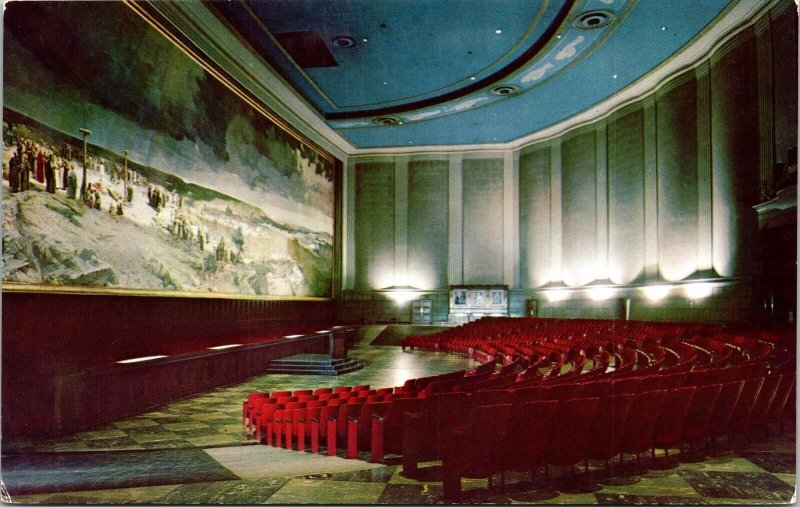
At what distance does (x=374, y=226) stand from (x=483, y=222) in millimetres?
4280

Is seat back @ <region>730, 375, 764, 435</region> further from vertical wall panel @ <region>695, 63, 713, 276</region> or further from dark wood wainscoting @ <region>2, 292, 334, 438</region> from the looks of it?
vertical wall panel @ <region>695, 63, 713, 276</region>

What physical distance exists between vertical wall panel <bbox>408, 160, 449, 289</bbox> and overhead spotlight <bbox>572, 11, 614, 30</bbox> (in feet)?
33.9

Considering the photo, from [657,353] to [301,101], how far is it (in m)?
11.4

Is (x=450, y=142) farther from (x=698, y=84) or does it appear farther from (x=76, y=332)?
(x=76, y=332)

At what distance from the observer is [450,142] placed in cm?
2158

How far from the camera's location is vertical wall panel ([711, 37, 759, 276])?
11.7 m

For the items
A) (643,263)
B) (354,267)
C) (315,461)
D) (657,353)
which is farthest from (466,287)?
(315,461)

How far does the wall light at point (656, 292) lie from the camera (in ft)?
48.4

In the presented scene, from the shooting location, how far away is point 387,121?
18781 millimetres

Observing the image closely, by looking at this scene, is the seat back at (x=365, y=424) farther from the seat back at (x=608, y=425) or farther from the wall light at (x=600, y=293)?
the wall light at (x=600, y=293)

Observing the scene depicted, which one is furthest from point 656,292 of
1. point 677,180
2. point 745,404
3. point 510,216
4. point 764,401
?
point 745,404

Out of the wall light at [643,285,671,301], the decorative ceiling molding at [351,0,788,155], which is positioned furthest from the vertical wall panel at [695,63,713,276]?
the wall light at [643,285,671,301]

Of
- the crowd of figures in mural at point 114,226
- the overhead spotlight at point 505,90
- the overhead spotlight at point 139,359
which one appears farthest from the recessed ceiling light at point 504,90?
the overhead spotlight at point 139,359

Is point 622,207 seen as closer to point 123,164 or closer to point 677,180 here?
point 677,180
